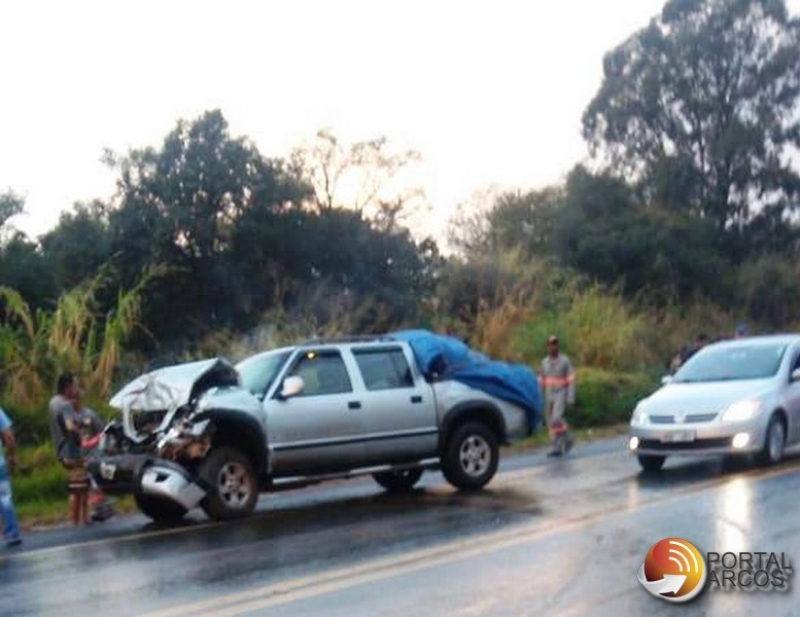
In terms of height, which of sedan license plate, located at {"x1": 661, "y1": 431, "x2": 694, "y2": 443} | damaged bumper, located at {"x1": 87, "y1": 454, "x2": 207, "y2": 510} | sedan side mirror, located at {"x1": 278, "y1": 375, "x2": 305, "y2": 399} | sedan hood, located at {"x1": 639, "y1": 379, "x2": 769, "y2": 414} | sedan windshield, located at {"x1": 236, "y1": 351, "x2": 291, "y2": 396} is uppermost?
A: sedan windshield, located at {"x1": 236, "y1": 351, "x2": 291, "y2": 396}

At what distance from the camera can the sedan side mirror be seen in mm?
12844

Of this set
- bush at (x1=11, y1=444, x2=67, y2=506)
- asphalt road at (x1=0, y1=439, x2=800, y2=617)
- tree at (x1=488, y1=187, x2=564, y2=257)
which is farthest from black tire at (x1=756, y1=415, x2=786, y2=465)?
tree at (x1=488, y1=187, x2=564, y2=257)

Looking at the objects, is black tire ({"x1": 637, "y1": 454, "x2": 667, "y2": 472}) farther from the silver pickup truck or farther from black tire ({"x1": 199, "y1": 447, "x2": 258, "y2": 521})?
black tire ({"x1": 199, "y1": 447, "x2": 258, "y2": 521})

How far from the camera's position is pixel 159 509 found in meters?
13.1

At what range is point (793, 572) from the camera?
841 cm

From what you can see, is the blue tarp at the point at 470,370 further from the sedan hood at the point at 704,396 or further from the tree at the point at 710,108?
the tree at the point at 710,108

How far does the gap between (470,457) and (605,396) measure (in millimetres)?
11735

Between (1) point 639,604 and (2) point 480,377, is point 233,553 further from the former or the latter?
(2) point 480,377

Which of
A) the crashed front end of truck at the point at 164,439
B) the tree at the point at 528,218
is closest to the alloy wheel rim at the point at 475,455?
the crashed front end of truck at the point at 164,439

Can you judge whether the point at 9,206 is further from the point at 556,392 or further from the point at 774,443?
the point at 774,443

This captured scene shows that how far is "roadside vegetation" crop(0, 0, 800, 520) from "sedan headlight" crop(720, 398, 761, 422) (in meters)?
7.61

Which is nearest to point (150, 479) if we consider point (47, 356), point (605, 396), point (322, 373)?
point (322, 373)

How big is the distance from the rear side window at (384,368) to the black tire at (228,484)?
68.0 inches

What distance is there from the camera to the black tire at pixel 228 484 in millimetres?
12391
